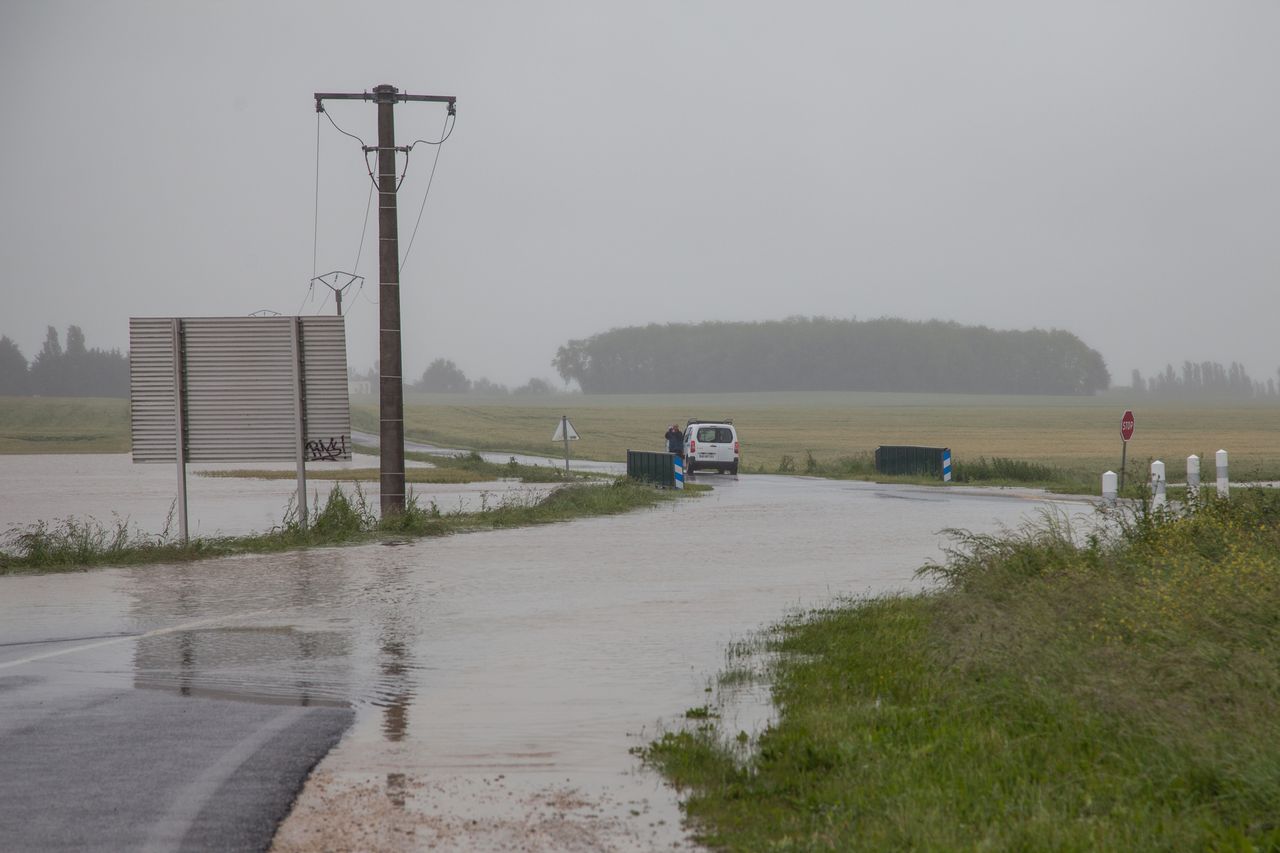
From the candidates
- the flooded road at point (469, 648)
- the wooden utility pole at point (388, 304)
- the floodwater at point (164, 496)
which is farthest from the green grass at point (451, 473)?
the flooded road at point (469, 648)

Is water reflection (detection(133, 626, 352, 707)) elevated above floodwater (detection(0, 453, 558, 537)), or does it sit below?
above

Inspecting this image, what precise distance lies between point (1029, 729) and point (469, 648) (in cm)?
515

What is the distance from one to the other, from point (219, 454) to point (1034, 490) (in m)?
23.3

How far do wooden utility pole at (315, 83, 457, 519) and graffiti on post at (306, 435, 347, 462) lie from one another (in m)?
0.96

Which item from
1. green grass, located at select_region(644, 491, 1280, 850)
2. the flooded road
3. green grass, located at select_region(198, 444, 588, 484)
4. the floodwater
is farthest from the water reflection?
green grass, located at select_region(198, 444, 588, 484)

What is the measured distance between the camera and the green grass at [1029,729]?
18.1 feet

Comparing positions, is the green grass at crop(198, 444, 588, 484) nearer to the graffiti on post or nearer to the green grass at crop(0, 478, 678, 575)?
the green grass at crop(0, 478, 678, 575)

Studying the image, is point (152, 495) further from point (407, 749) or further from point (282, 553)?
point (407, 749)

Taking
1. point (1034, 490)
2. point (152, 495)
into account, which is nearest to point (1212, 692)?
point (1034, 490)

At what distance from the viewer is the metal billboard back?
20844 millimetres

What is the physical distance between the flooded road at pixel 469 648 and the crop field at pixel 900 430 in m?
28.6

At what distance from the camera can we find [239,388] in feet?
69.4

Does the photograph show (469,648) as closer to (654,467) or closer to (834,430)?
(654,467)

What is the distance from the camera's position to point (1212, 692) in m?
7.09
